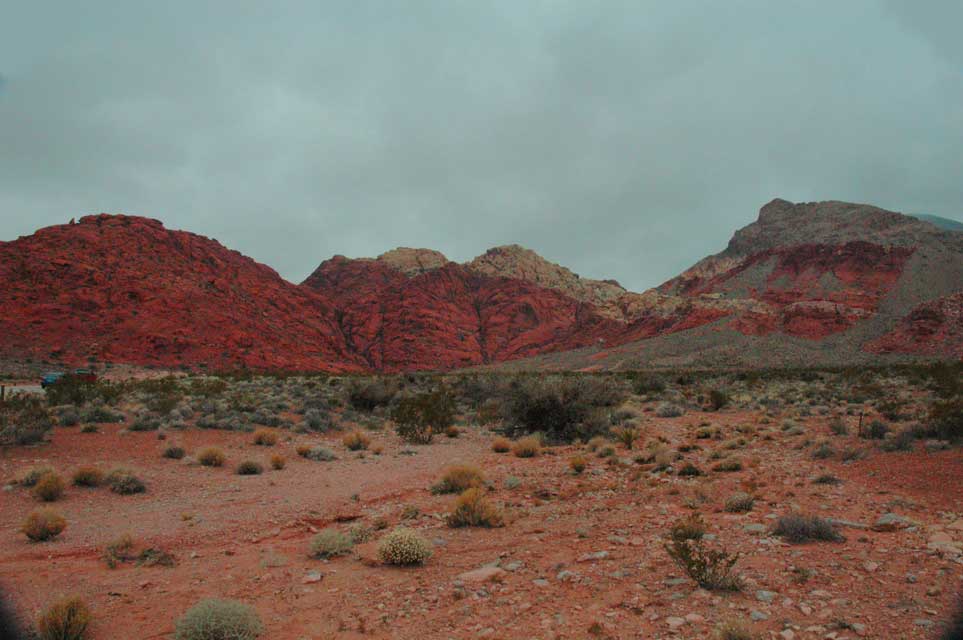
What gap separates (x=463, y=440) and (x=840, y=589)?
1431cm

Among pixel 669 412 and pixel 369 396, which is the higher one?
pixel 369 396

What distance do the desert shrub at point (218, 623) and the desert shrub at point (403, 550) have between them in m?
2.03

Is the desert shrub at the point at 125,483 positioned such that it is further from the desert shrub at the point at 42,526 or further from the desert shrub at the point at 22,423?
the desert shrub at the point at 22,423

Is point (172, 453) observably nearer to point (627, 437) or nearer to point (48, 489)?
point (48, 489)

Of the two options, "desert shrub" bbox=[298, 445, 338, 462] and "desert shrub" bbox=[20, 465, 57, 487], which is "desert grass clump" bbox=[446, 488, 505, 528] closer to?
"desert shrub" bbox=[298, 445, 338, 462]

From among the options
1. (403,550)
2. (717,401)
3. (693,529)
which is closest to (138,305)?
(717,401)

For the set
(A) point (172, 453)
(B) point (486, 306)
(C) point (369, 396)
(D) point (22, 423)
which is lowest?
(A) point (172, 453)

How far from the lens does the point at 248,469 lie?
43.2ft

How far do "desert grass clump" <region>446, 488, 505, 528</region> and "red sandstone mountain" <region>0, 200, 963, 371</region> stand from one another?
6531 centimetres

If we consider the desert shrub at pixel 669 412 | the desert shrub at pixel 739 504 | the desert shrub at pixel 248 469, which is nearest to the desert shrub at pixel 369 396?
the desert shrub at pixel 669 412

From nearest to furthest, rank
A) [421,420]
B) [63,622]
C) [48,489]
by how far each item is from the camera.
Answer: [63,622] → [48,489] → [421,420]

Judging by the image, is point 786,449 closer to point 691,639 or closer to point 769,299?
point 691,639

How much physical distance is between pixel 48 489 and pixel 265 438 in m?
7.02

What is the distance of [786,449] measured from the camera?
1359cm
